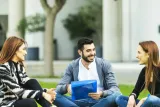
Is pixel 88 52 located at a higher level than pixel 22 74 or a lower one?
higher

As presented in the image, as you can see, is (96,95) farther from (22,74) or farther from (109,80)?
(22,74)

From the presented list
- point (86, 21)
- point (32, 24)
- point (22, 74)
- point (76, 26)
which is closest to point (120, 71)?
point (32, 24)

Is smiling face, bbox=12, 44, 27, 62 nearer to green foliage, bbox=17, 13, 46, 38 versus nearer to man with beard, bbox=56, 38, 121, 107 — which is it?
man with beard, bbox=56, 38, 121, 107

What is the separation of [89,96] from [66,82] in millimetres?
475

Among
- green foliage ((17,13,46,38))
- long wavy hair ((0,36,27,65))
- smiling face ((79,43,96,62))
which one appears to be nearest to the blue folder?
smiling face ((79,43,96,62))

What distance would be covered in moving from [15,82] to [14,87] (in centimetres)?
7

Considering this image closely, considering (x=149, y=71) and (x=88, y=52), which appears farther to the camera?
(x=88, y=52)

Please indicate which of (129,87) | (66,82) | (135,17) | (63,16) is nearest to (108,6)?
(135,17)

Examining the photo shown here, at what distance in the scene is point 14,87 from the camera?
22.4ft

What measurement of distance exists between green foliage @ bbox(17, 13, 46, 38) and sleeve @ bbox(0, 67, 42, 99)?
1913 centimetres

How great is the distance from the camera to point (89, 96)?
24.9ft

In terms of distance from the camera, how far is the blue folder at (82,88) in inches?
293

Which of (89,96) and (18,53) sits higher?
(18,53)

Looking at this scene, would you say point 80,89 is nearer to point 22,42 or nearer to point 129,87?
point 22,42
